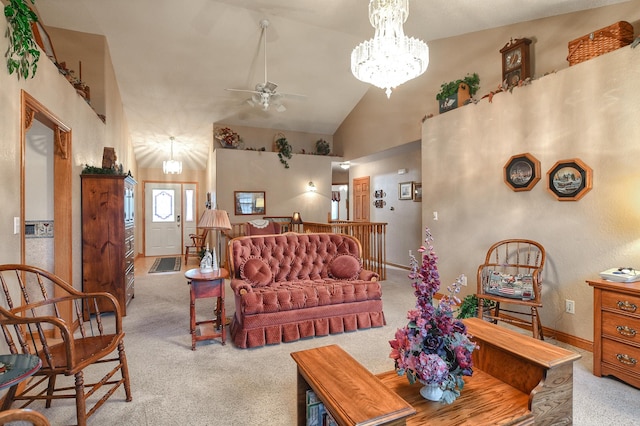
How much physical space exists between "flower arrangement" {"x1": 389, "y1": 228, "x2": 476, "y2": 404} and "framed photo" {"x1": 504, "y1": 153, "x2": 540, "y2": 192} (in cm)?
260

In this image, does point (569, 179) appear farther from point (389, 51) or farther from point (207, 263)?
point (207, 263)

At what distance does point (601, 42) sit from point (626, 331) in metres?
2.48

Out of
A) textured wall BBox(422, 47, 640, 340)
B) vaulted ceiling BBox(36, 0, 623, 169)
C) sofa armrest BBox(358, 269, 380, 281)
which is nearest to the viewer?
textured wall BBox(422, 47, 640, 340)

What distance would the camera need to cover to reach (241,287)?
3061mm

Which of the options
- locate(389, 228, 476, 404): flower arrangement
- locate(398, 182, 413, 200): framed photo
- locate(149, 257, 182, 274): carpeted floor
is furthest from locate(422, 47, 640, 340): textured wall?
locate(149, 257, 182, 274): carpeted floor

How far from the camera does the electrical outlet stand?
10.0 ft

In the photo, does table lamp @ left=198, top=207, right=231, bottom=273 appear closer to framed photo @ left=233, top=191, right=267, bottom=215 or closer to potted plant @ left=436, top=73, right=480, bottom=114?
potted plant @ left=436, top=73, right=480, bottom=114

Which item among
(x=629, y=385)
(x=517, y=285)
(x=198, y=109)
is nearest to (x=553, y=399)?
(x=629, y=385)

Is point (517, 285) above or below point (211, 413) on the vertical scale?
above

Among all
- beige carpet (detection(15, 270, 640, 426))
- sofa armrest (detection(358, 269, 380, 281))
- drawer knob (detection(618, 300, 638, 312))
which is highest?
drawer knob (detection(618, 300, 638, 312))

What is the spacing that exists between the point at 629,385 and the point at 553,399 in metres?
1.29

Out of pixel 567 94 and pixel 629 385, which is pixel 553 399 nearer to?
pixel 629 385

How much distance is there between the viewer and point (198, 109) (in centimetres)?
667

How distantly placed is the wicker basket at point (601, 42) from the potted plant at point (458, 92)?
128cm
